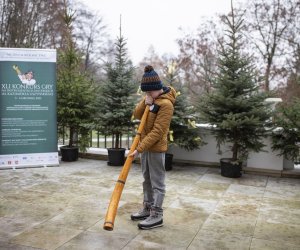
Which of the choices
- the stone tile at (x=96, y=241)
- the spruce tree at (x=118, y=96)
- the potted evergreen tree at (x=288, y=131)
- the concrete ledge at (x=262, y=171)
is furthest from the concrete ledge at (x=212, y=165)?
the stone tile at (x=96, y=241)

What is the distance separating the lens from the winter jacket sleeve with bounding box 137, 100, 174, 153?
3.76 meters

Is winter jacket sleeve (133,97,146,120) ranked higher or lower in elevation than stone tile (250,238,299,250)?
higher

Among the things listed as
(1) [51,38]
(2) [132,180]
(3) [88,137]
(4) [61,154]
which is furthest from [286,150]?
(1) [51,38]

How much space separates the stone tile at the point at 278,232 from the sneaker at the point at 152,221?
1.08 m

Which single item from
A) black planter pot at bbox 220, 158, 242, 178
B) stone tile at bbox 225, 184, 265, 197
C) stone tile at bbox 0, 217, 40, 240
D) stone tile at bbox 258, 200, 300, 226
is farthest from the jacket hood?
black planter pot at bbox 220, 158, 242, 178

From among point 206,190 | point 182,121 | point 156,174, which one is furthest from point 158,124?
point 182,121

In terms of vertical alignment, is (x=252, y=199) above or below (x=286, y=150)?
below

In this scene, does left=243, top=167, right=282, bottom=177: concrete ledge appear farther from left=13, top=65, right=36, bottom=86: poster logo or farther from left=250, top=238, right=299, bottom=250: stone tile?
left=13, top=65, right=36, bottom=86: poster logo

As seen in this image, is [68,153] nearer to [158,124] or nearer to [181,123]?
[181,123]

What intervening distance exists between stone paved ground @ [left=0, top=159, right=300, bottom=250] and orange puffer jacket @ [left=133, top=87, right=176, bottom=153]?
0.96 metres

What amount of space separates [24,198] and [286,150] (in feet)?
15.4

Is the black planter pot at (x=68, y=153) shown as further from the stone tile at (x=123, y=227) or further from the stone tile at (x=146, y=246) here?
the stone tile at (x=146, y=246)

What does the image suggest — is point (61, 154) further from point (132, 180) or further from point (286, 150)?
point (286, 150)

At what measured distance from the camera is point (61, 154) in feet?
27.3
